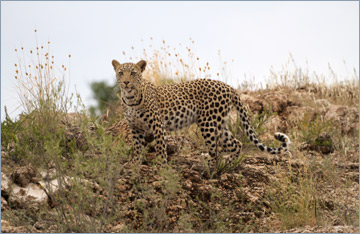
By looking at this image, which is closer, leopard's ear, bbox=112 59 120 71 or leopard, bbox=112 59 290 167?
leopard, bbox=112 59 290 167

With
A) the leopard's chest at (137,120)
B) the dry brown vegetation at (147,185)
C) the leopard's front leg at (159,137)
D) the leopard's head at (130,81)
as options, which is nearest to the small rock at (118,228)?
the dry brown vegetation at (147,185)

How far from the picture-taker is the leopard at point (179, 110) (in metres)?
7.75

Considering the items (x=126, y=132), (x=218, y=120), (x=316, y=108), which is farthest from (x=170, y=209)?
(x=316, y=108)

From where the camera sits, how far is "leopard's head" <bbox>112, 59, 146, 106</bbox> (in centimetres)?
757

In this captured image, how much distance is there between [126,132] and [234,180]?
8.01ft

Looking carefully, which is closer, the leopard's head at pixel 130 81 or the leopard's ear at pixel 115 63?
the leopard's head at pixel 130 81

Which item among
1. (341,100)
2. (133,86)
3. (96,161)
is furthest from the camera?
(341,100)

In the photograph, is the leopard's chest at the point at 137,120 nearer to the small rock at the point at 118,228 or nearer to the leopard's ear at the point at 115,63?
the leopard's ear at the point at 115,63

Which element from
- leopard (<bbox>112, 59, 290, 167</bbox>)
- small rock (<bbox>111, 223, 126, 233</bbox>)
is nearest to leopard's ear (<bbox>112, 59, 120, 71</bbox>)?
leopard (<bbox>112, 59, 290, 167</bbox>)

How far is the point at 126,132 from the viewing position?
9.24 m

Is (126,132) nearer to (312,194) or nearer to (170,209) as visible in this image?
(170,209)

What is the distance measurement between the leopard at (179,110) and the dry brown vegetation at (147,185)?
329 mm

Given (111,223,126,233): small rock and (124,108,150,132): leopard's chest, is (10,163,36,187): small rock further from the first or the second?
(124,108,150,132): leopard's chest

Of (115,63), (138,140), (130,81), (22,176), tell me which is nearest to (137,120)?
(138,140)
